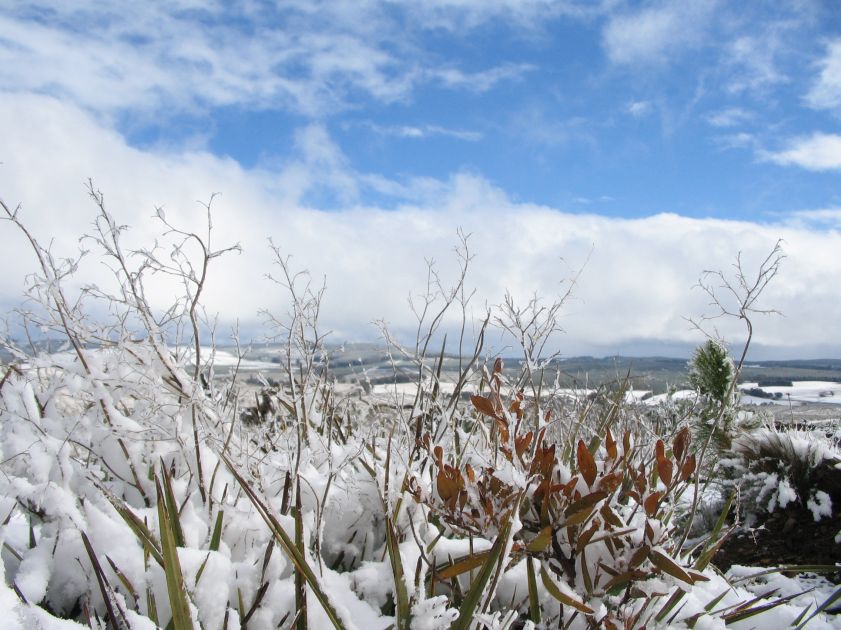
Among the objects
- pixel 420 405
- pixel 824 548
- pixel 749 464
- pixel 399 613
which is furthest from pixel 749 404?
pixel 399 613

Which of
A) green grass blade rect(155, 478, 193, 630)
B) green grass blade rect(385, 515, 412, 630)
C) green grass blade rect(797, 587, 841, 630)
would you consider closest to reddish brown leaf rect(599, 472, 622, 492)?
green grass blade rect(385, 515, 412, 630)

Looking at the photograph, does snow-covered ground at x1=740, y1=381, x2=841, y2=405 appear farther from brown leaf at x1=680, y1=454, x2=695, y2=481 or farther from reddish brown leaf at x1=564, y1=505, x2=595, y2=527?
reddish brown leaf at x1=564, y1=505, x2=595, y2=527

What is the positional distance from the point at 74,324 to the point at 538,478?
163cm

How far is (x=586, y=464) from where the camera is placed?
5.33 feet

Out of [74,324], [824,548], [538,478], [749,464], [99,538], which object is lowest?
[824,548]

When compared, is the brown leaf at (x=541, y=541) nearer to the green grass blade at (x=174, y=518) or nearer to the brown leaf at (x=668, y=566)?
the brown leaf at (x=668, y=566)

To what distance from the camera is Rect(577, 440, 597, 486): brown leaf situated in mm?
1613

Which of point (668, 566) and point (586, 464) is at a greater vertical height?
point (586, 464)

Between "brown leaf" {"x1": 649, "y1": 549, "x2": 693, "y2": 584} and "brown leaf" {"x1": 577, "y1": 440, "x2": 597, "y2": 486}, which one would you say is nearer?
"brown leaf" {"x1": 649, "y1": 549, "x2": 693, "y2": 584}

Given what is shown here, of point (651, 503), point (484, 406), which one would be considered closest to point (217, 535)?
point (484, 406)

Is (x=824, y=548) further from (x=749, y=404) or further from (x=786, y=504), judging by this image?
(x=749, y=404)

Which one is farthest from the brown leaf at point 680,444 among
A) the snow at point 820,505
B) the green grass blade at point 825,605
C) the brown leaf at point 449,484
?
the snow at point 820,505

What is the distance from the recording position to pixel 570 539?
5.69 feet

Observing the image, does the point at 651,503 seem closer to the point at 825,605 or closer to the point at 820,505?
the point at 825,605
